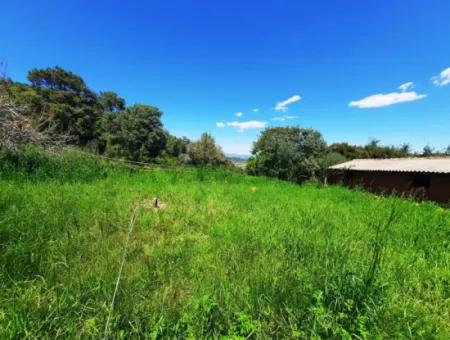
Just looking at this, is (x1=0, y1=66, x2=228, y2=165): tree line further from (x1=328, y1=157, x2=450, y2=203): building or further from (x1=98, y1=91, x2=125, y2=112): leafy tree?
(x1=328, y1=157, x2=450, y2=203): building

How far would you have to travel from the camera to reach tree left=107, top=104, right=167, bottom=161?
95.6ft

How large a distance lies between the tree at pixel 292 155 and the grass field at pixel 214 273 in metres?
12.4

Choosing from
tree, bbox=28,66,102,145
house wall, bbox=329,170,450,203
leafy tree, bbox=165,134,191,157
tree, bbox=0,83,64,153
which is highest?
tree, bbox=28,66,102,145

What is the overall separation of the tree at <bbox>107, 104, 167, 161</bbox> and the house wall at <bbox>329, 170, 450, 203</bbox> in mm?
22016

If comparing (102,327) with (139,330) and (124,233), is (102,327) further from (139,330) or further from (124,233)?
(124,233)

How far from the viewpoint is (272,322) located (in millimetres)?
1822

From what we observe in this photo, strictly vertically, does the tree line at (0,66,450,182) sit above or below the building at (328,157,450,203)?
above

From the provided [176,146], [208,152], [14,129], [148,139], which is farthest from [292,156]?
[176,146]

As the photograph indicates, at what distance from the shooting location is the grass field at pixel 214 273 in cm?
173

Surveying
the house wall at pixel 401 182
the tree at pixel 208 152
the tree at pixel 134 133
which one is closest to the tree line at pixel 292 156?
the house wall at pixel 401 182

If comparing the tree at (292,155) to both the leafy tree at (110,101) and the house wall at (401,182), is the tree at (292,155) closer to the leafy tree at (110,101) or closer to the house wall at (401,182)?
the house wall at (401,182)

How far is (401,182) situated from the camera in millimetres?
13844

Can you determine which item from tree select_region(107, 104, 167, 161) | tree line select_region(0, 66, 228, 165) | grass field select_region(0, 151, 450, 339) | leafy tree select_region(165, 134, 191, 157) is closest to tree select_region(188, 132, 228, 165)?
tree line select_region(0, 66, 228, 165)

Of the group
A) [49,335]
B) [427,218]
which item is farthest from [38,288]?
[427,218]
